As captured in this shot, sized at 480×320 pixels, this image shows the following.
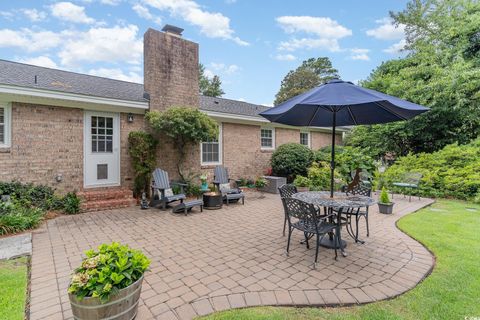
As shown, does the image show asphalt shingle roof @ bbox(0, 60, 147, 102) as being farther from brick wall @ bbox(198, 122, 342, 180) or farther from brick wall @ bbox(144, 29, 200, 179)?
brick wall @ bbox(198, 122, 342, 180)

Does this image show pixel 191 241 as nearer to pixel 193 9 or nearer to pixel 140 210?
pixel 140 210

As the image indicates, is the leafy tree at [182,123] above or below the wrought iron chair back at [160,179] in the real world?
above

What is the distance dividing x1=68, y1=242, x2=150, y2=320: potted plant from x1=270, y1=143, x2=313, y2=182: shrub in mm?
8693

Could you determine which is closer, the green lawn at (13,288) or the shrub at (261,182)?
the green lawn at (13,288)

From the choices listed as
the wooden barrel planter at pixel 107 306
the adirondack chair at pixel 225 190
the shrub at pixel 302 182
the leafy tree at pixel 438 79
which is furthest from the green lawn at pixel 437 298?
the leafy tree at pixel 438 79

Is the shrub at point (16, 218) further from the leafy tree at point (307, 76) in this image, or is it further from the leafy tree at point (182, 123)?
the leafy tree at point (307, 76)

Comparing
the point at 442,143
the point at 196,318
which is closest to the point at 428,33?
the point at 442,143

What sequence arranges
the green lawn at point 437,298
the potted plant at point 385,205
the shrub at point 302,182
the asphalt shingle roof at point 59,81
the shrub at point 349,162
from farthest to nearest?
the shrub at point 349,162 → the shrub at point 302,182 → the asphalt shingle roof at point 59,81 → the potted plant at point 385,205 → the green lawn at point 437,298

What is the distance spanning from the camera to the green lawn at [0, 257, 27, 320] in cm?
231

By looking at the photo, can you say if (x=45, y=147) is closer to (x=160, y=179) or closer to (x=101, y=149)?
(x=101, y=149)

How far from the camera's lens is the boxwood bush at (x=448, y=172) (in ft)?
26.0

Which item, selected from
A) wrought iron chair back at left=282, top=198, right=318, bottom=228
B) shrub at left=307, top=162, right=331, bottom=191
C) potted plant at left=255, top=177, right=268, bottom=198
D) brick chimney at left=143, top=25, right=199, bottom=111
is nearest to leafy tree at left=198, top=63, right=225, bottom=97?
brick chimney at left=143, top=25, right=199, bottom=111

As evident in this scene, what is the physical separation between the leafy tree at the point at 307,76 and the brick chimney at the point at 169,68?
81.1 feet

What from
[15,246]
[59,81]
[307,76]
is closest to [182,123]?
[59,81]
